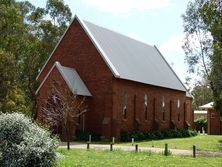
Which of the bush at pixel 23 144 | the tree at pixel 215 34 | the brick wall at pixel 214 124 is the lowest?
the bush at pixel 23 144

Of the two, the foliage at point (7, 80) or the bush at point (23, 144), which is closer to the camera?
the bush at point (23, 144)

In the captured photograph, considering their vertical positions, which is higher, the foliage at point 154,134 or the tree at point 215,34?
the tree at point 215,34

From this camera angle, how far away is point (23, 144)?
56.7ft

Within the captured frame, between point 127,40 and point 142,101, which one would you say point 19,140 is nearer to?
point 142,101

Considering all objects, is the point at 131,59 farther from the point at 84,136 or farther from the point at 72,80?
the point at 84,136

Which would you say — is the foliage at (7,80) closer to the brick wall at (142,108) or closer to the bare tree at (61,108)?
the bare tree at (61,108)

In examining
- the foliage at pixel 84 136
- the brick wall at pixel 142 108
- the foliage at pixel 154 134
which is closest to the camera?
the foliage at pixel 84 136

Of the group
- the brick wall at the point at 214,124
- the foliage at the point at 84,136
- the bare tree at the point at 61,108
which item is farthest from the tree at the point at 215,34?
the brick wall at the point at 214,124

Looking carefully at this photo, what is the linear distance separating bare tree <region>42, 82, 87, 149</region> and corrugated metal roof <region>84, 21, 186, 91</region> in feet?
19.1

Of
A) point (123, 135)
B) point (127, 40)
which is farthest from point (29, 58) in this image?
point (123, 135)

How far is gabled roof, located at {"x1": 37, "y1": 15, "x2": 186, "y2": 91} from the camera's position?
49.2m

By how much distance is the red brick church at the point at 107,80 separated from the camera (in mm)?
47156

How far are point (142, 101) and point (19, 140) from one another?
1465 inches

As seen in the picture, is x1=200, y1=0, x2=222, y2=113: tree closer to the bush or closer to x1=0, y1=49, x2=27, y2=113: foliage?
the bush
